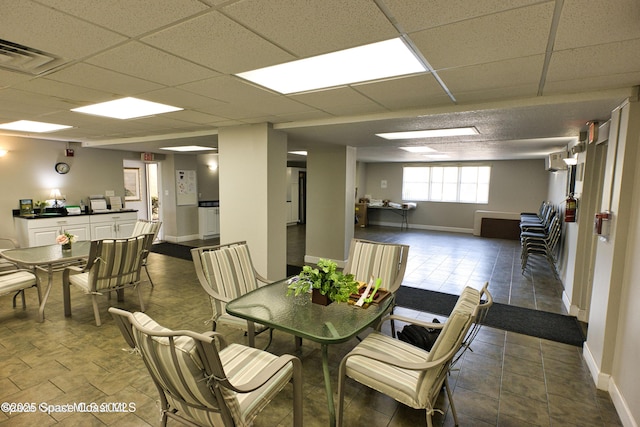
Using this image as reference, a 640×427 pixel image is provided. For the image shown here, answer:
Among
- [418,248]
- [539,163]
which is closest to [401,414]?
[418,248]

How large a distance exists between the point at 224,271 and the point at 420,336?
5.61 feet

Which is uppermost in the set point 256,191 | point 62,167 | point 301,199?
point 62,167

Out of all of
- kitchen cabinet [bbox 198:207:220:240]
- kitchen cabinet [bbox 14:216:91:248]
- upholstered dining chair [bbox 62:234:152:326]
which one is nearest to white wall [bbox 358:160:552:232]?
kitchen cabinet [bbox 198:207:220:240]

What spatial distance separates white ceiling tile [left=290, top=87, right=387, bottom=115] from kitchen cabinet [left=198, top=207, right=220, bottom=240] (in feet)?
18.3

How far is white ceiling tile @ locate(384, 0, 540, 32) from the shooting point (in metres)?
1.29

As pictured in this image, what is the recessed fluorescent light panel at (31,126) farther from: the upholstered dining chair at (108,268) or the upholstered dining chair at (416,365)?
the upholstered dining chair at (416,365)

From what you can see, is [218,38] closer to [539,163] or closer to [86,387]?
[86,387]

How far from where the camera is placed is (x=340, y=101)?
2.87 m

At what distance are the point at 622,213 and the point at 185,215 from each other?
25.3ft

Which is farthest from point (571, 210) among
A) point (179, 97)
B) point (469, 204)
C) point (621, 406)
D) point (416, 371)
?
point (469, 204)

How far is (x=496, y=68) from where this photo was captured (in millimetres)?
1993

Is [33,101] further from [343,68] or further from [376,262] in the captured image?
[376,262]

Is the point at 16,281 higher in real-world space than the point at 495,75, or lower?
lower

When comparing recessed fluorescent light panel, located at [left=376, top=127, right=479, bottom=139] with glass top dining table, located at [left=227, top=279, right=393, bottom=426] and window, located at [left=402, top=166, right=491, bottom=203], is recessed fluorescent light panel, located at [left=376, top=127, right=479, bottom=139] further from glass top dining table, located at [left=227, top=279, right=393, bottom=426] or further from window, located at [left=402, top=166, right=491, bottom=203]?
window, located at [left=402, top=166, right=491, bottom=203]
